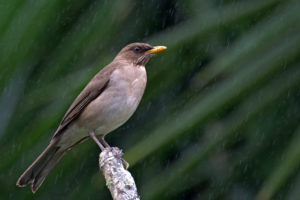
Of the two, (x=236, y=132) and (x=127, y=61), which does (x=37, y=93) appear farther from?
(x=127, y=61)

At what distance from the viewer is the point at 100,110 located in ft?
12.4

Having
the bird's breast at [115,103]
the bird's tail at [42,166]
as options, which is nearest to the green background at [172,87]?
the bird's tail at [42,166]

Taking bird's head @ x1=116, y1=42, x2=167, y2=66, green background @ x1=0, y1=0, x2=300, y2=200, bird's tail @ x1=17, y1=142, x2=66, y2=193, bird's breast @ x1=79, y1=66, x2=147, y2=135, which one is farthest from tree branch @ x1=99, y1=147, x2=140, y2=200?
bird's head @ x1=116, y1=42, x2=167, y2=66

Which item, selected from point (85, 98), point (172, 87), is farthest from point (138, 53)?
point (172, 87)

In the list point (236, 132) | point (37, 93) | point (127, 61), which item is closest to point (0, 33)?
point (37, 93)

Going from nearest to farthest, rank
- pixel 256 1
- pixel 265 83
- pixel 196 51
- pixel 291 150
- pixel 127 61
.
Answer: pixel 291 150, pixel 265 83, pixel 256 1, pixel 196 51, pixel 127 61

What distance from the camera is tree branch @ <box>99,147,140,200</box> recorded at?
4.98 ft

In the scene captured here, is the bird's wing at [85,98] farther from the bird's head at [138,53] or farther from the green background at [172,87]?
the green background at [172,87]

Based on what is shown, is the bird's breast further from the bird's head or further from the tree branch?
the tree branch

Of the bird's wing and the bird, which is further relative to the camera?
the bird's wing

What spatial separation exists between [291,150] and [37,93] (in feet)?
4.03

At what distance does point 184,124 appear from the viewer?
63.1 inches

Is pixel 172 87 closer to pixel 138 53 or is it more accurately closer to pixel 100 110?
pixel 100 110

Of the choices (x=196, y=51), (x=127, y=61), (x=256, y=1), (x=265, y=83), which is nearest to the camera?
(x=265, y=83)
